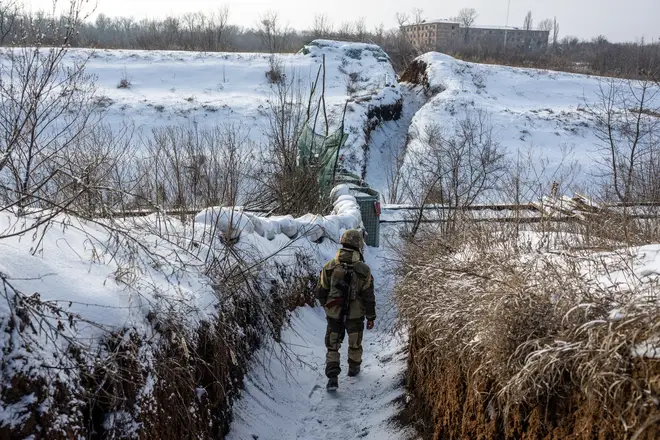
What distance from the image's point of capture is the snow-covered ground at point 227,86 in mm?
26766

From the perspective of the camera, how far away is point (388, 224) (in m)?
14.6

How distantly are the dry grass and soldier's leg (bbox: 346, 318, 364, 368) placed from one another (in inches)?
48.4

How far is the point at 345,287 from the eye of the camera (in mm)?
6062

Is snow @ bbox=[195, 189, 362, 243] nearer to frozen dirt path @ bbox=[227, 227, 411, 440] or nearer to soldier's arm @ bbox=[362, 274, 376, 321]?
frozen dirt path @ bbox=[227, 227, 411, 440]

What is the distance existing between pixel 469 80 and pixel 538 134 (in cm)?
782

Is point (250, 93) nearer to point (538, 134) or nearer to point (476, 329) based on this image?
point (538, 134)

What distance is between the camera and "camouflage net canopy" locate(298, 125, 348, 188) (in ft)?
38.0

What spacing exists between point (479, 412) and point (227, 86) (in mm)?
30632

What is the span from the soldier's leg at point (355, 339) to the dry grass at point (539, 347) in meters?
1.23

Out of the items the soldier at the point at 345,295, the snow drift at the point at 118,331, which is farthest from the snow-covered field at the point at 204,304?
the soldier at the point at 345,295

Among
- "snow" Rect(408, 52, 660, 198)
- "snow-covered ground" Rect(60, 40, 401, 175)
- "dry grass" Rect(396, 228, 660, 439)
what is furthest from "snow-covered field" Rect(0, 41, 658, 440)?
"snow-covered ground" Rect(60, 40, 401, 175)

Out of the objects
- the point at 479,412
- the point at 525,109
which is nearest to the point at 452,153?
the point at 479,412

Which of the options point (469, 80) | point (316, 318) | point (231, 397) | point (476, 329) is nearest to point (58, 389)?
point (231, 397)

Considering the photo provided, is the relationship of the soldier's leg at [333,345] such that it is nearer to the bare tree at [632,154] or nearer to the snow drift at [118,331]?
the snow drift at [118,331]
